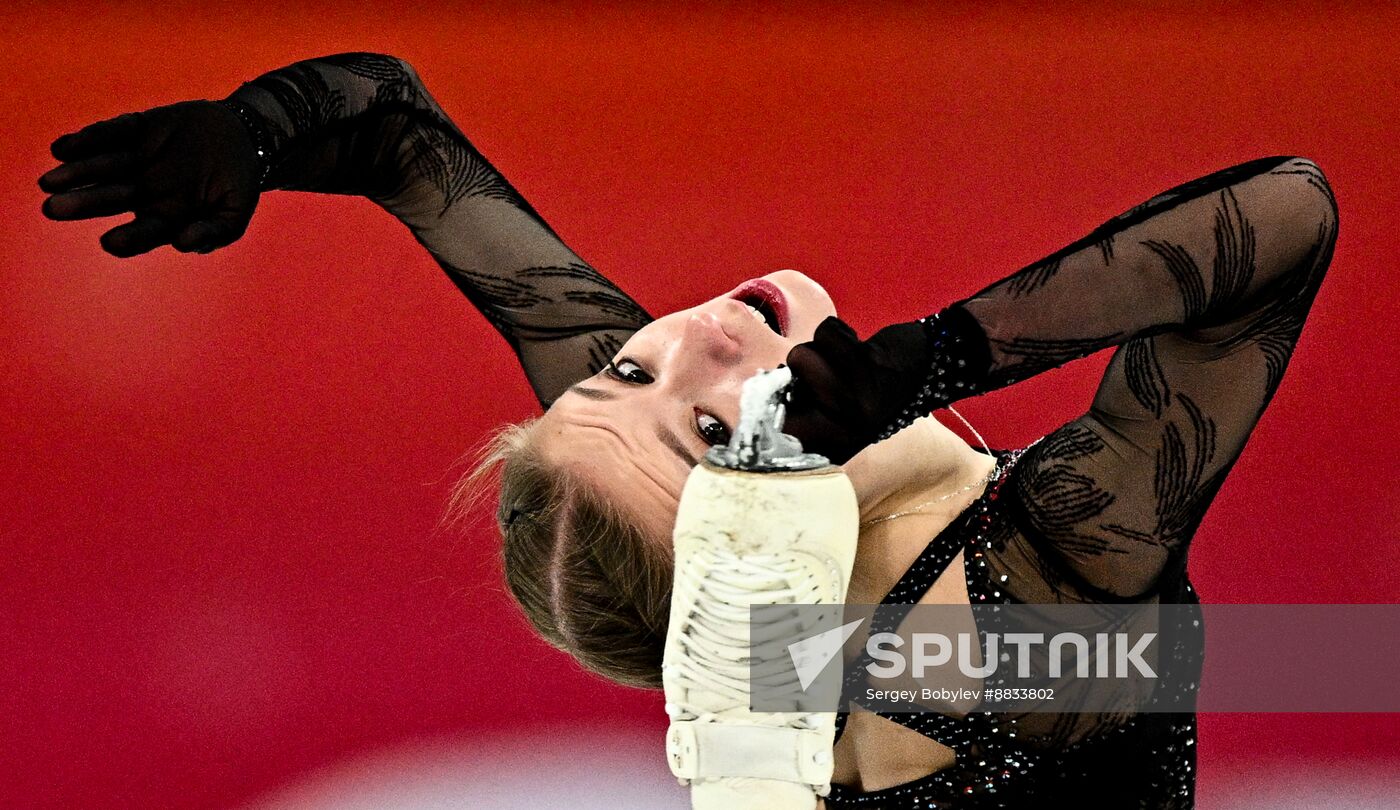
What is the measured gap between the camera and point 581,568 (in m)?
0.82

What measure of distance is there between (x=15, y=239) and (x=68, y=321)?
0.13 m

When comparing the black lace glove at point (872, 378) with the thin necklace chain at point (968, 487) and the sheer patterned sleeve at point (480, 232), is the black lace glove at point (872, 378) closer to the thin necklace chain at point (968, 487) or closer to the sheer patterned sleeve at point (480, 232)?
the thin necklace chain at point (968, 487)

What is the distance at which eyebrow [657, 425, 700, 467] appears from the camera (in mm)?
773

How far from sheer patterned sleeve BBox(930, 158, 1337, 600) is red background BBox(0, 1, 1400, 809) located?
2.40 feet

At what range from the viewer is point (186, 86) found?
1.70 m

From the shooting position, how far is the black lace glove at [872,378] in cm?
58

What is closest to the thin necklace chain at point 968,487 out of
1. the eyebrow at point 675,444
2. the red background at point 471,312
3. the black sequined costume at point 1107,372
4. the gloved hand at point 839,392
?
the black sequined costume at point 1107,372

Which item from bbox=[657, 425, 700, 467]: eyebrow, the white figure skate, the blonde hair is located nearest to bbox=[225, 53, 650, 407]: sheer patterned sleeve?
the blonde hair

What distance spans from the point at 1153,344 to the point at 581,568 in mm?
351

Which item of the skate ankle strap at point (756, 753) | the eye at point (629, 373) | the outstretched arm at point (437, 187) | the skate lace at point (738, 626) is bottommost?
the skate ankle strap at point (756, 753)

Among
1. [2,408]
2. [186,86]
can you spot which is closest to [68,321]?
[2,408]

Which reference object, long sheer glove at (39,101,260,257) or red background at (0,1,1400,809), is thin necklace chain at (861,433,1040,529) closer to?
long sheer glove at (39,101,260,257)

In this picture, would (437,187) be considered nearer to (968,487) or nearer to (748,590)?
(968,487)

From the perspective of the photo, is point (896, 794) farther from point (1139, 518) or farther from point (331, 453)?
point (331, 453)
